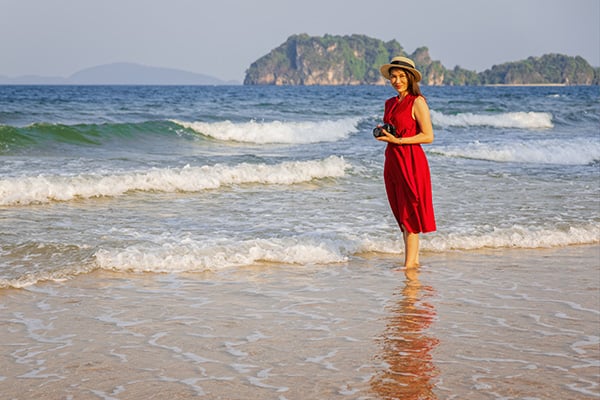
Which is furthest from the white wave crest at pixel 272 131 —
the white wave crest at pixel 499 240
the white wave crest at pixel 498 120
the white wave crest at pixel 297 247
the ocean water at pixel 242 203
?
the white wave crest at pixel 297 247

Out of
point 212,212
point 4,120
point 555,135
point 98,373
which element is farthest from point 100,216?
point 555,135

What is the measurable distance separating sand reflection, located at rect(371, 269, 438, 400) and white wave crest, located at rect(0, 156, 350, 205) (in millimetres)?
5794

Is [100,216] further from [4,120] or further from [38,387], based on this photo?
[4,120]

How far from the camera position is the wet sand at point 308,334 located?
3844 mm

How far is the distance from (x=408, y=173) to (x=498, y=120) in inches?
1093

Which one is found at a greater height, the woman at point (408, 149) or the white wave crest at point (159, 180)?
the woman at point (408, 149)

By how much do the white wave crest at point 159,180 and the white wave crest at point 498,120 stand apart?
1870cm

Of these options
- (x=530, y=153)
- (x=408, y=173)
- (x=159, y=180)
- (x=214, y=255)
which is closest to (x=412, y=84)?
(x=408, y=173)

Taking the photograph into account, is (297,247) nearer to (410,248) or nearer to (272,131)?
(410,248)

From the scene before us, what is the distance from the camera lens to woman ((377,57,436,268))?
621 centimetres

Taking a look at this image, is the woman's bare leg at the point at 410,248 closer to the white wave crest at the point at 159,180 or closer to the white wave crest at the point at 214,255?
the white wave crest at the point at 214,255

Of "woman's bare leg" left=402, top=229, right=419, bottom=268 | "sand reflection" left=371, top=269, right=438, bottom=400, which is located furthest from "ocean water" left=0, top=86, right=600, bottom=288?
"sand reflection" left=371, top=269, right=438, bottom=400

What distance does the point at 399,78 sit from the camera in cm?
623

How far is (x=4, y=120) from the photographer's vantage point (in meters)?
23.4
